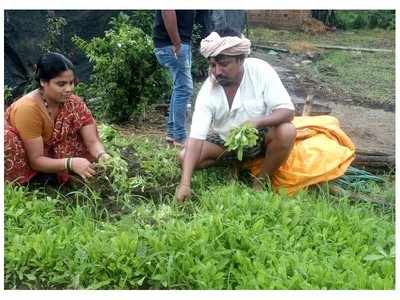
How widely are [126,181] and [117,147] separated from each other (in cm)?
74

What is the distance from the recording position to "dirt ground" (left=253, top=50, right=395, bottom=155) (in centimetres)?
527

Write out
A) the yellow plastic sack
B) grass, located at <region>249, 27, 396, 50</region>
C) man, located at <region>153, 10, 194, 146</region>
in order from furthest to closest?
grass, located at <region>249, 27, 396, 50</region>, man, located at <region>153, 10, 194, 146</region>, the yellow plastic sack

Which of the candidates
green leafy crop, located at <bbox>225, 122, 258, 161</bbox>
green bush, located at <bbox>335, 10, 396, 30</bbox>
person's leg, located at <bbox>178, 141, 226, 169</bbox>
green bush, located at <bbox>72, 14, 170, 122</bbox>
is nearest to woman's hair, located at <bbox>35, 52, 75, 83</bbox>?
person's leg, located at <bbox>178, 141, 226, 169</bbox>

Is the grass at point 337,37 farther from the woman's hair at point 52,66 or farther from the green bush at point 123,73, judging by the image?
the woman's hair at point 52,66

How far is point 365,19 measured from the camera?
40.9 ft

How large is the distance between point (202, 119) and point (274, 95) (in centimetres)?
46

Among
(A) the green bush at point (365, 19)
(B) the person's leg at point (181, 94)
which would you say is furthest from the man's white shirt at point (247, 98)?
(A) the green bush at point (365, 19)

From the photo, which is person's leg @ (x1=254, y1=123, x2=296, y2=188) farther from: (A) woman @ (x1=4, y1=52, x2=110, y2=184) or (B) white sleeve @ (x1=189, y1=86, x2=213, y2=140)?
(A) woman @ (x1=4, y1=52, x2=110, y2=184)

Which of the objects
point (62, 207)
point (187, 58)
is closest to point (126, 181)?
point (62, 207)

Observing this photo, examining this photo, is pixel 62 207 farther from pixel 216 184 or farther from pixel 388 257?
pixel 388 257

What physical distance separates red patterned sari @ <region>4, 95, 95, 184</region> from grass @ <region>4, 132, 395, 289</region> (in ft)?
0.68

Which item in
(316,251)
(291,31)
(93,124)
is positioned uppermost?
(93,124)

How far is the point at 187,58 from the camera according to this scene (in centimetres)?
489
